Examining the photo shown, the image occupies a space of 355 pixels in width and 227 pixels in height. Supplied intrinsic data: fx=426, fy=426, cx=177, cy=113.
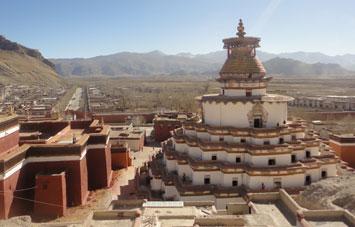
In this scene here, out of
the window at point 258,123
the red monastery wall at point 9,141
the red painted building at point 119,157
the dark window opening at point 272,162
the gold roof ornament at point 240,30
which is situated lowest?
the red painted building at point 119,157

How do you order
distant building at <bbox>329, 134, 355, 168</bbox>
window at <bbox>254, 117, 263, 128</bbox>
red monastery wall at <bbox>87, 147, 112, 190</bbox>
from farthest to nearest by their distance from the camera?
distant building at <bbox>329, 134, 355, 168</bbox> < red monastery wall at <bbox>87, 147, 112, 190</bbox> < window at <bbox>254, 117, 263, 128</bbox>

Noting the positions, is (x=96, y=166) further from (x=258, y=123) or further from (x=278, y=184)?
(x=278, y=184)

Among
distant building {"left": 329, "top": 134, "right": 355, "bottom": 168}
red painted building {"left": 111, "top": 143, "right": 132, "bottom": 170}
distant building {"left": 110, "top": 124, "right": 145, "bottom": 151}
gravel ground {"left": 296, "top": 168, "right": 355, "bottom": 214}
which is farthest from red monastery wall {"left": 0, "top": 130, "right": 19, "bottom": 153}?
distant building {"left": 329, "top": 134, "right": 355, "bottom": 168}

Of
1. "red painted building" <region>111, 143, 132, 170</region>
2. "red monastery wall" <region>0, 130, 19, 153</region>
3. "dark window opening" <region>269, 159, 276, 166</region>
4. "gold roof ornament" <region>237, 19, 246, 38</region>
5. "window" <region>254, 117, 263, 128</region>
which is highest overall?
"gold roof ornament" <region>237, 19, 246, 38</region>

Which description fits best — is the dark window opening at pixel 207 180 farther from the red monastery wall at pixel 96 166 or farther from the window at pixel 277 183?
the red monastery wall at pixel 96 166

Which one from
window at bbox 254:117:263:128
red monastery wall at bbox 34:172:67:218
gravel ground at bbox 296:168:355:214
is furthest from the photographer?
window at bbox 254:117:263:128

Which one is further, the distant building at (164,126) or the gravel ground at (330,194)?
the distant building at (164,126)

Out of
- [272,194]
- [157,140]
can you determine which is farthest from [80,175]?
[157,140]

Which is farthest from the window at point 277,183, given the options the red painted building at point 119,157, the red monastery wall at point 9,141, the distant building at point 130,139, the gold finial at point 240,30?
the distant building at point 130,139

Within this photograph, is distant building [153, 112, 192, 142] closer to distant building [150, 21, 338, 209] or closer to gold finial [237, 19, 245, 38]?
distant building [150, 21, 338, 209]

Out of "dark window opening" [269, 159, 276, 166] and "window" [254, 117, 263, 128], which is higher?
"window" [254, 117, 263, 128]

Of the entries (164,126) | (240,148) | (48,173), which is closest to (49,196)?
(48,173)

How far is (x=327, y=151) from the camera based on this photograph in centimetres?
2964

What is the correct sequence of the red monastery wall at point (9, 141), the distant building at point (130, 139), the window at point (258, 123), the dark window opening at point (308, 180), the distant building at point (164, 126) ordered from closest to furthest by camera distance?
1. the red monastery wall at point (9, 141)
2. the dark window opening at point (308, 180)
3. the window at point (258, 123)
4. the distant building at point (130, 139)
5. the distant building at point (164, 126)
